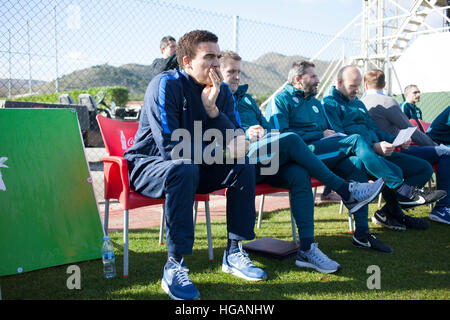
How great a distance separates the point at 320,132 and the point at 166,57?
2282 millimetres

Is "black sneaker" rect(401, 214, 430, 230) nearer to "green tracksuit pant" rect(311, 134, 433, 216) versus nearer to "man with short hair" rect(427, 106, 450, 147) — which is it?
"green tracksuit pant" rect(311, 134, 433, 216)

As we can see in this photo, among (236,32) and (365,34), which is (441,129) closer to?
(236,32)

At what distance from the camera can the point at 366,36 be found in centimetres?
1005

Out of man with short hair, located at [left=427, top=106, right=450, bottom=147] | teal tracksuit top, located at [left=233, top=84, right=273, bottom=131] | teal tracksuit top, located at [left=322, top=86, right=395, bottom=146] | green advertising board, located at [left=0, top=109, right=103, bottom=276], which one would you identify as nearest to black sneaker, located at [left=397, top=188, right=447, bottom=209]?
teal tracksuit top, located at [left=322, top=86, right=395, bottom=146]

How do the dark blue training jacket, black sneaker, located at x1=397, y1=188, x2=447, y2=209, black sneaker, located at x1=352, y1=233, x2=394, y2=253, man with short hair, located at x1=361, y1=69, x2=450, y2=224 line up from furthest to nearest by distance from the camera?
man with short hair, located at x1=361, y1=69, x2=450, y2=224 < black sneaker, located at x1=397, y1=188, x2=447, y2=209 < black sneaker, located at x1=352, y1=233, x2=394, y2=253 < the dark blue training jacket

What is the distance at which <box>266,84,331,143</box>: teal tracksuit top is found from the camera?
305 cm

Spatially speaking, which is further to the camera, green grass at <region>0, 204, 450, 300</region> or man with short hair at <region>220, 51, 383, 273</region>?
man with short hair at <region>220, 51, 383, 273</region>

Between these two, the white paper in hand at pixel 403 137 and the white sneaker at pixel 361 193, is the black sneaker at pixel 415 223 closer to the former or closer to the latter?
the white paper in hand at pixel 403 137

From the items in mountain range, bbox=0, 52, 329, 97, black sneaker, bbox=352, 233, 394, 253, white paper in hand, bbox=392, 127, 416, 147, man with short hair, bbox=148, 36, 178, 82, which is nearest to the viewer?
black sneaker, bbox=352, 233, 394, 253

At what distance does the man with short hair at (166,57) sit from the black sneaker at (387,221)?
2.68 m

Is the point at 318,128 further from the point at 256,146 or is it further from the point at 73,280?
the point at 73,280

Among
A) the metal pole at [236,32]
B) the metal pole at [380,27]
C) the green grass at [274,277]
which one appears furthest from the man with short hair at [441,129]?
the metal pole at [380,27]

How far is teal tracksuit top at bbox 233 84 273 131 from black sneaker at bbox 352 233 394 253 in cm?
109

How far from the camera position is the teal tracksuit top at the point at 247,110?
3092 mm
